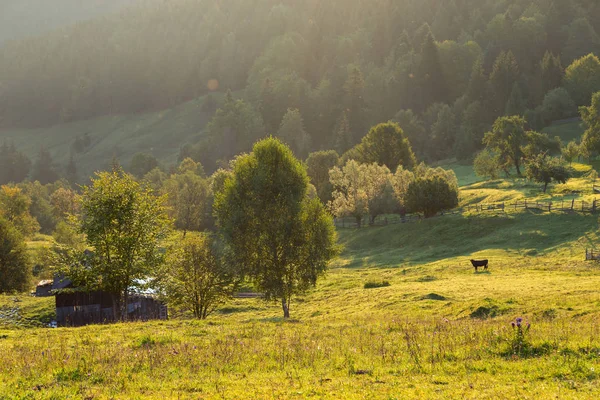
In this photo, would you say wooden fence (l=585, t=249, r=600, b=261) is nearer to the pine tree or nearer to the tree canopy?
the tree canopy

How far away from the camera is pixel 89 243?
4094cm

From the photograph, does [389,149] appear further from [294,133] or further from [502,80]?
[294,133]

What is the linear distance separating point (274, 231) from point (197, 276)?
9033mm

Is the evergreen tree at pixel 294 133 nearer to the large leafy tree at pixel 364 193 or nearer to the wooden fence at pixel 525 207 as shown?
the large leafy tree at pixel 364 193

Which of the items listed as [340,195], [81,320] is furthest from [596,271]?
[340,195]

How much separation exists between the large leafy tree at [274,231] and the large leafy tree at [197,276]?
153 inches

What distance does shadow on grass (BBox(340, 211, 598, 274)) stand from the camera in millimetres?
65125

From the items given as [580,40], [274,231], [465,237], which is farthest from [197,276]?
[580,40]

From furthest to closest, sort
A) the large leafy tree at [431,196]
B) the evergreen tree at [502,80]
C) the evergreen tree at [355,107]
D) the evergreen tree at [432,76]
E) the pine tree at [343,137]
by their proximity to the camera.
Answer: the evergreen tree at [355,107]
the evergreen tree at [432,76]
the pine tree at [343,137]
the evergreen tree at [502,80]
the large leafy tree at [431,196]

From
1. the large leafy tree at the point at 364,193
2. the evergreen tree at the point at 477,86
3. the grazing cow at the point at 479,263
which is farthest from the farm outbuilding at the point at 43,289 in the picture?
the evergreen tree at the point at 477,86

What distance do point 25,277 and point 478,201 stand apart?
256 ft

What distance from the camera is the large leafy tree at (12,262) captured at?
71.2 meters

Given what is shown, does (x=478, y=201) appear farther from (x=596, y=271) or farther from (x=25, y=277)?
(x=25, y=277)

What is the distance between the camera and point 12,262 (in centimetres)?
7200
